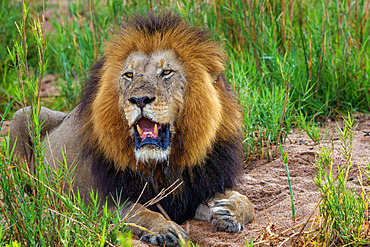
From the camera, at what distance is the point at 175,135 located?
2.99 metres

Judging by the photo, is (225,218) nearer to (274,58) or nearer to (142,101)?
(142,101)

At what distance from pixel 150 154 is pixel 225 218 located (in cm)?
56

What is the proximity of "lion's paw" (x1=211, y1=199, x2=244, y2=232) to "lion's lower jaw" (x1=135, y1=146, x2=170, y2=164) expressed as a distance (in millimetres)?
444

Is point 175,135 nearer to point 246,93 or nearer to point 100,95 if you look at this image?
point 100,95

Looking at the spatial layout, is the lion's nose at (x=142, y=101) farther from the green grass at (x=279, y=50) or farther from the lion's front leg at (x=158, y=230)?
the green grass at (x=279, y=50)

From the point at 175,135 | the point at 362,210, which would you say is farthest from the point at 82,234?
the point at 362,210

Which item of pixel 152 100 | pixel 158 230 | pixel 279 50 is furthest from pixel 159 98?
pixel 279 50

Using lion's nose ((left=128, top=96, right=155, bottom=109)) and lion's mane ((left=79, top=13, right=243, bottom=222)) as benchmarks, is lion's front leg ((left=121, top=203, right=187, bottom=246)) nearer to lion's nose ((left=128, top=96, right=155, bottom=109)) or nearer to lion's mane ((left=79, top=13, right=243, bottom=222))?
lion's mane ((left=79, top=13, right=243, bottom=222))

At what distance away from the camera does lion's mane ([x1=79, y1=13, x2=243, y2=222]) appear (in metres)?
3.03

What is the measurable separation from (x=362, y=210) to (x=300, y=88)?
7.91 ft

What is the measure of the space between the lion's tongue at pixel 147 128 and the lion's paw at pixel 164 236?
49 cm

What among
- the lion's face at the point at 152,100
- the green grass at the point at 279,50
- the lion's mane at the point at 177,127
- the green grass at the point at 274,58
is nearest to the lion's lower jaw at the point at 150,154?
the lion's face at the point at 152,100

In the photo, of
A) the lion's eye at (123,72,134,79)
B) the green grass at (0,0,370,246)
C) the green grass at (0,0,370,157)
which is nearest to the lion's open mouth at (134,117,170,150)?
the lion's eye at (123,72,134,79)

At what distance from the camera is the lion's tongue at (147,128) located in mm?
2885
